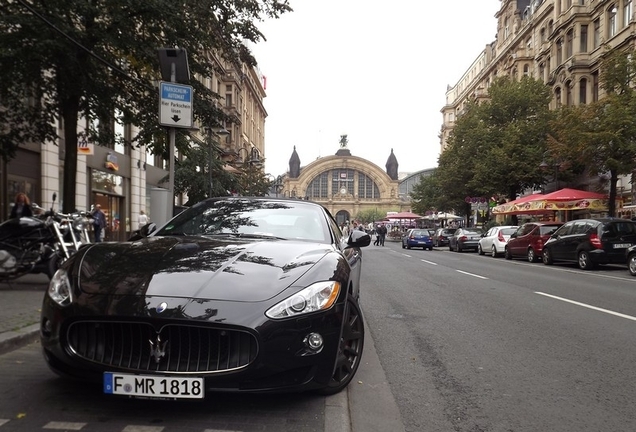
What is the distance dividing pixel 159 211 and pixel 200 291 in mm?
6470

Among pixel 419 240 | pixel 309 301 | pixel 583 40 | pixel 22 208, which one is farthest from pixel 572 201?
pixel 309 301

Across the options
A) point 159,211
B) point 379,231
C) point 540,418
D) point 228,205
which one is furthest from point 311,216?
point 379,231

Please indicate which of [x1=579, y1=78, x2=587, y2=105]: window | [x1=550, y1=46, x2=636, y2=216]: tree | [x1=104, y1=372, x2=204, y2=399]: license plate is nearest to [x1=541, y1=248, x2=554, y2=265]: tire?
[x1=550, y1=46, x2=636, y2=216]: tree

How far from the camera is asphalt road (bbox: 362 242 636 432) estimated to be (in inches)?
139

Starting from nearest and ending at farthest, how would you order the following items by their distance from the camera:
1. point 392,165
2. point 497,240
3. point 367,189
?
point 497,240, point 367,189, point 392,165

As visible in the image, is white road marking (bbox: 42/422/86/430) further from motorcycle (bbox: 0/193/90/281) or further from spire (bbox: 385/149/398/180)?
spire (bbox: 385/149/398/180)

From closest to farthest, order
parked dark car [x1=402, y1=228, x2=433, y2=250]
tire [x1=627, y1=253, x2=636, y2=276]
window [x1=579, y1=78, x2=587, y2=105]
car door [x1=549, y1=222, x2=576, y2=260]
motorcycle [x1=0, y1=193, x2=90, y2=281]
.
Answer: motorcycle [x1=0, y1=193, x2=90, y2=281] < tire [x1=627, y1=253, x2=636, y2=276] < car door [x1=549, y1=222, x2=576, y2=260] < window [x1=579, y1=78, x2=587, y2=105] < parked dark car [x1=402, y1=228, x2=433, y2=250]

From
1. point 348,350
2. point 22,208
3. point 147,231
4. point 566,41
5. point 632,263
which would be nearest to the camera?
point 348,350

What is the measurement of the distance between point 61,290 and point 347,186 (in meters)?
123

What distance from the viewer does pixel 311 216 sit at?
5.05 meters

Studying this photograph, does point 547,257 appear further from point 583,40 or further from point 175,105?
point 583,40

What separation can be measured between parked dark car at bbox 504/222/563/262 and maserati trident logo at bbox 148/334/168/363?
65.5 feet

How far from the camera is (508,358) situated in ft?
16.4

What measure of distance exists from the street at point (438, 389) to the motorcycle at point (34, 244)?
3.30m
